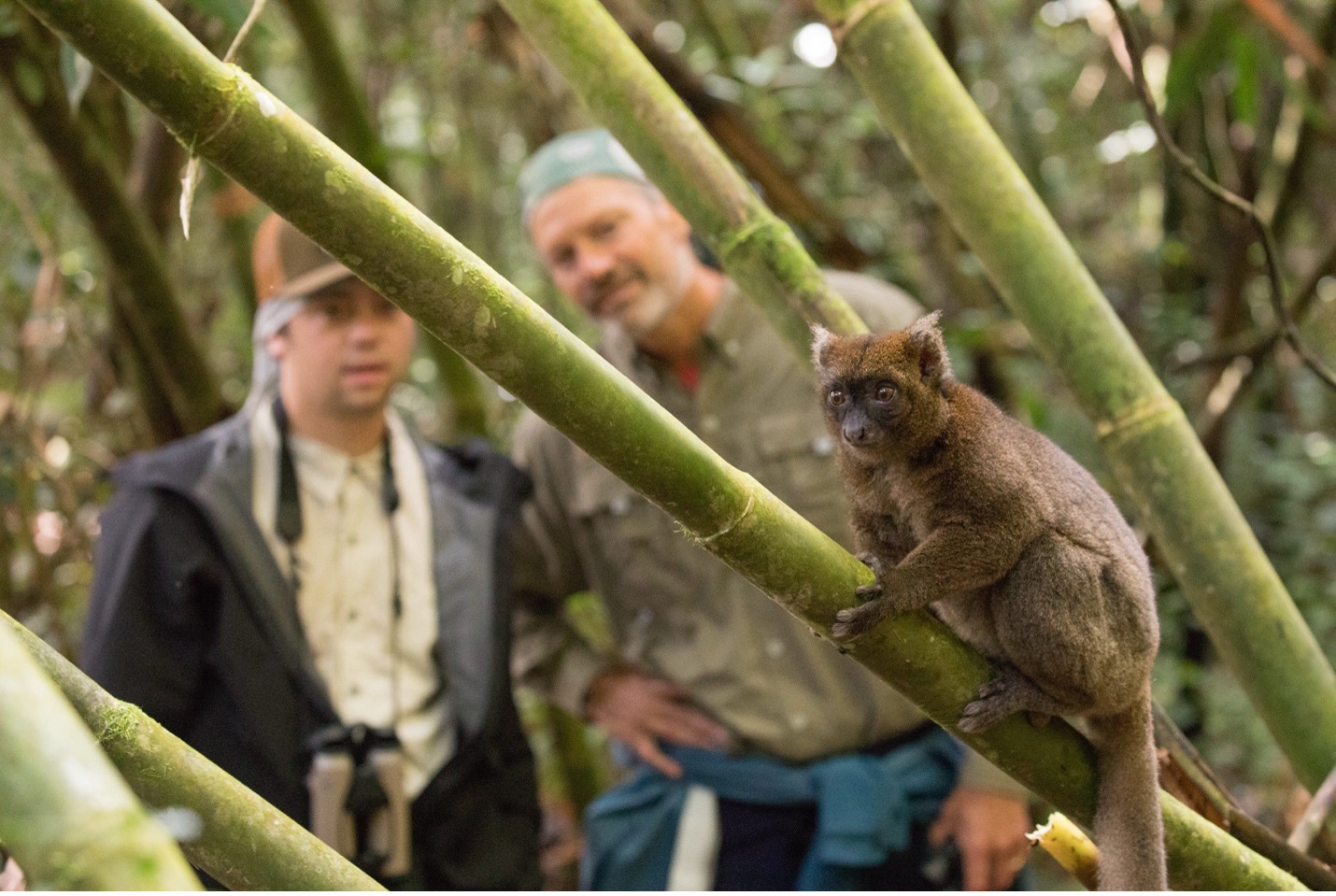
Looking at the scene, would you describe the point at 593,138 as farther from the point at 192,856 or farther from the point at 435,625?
the point at 192,856

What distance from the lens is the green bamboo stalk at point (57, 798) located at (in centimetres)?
57

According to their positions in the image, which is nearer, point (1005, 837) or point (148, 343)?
point (1005, 837)

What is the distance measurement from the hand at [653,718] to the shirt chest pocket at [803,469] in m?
0.54

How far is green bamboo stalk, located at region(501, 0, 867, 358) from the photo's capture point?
5.23 ft

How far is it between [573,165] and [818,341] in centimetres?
141

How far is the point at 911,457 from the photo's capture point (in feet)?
6.18

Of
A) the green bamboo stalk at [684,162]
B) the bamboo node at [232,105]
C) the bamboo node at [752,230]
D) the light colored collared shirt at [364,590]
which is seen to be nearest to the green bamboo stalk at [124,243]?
the light colored collared shirt at [364,590]

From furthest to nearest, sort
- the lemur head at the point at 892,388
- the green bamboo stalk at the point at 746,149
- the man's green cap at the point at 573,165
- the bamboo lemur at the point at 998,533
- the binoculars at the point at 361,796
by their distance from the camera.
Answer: the green bamboo stalk at the point at 746,149 → the man's green cap at the point at 573,165 → the binoculars at the point at 361,796 → the lemur head at the point at 892,388 → the bamboo lemur at the point at 998,533

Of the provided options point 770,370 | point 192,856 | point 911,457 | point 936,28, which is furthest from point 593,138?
point 192,856

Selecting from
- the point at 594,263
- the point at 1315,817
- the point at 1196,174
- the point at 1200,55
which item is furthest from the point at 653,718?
the point at 1200,55

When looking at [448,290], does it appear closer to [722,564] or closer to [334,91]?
[722,564]

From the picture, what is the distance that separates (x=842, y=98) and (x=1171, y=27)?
1.33 metres

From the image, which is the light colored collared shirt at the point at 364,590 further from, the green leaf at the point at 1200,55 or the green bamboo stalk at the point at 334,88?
the green leaf at the point at 1200,55

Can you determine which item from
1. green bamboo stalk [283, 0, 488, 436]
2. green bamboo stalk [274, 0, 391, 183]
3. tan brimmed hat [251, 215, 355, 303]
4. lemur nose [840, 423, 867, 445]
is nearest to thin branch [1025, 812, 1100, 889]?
lemur nose [840, 423, 867, 445]
